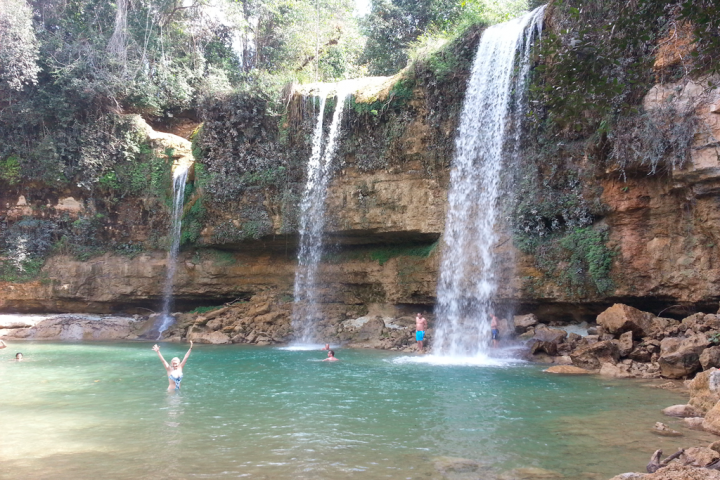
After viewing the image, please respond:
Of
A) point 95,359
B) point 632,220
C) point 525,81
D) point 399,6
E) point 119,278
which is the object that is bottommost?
point 95,359

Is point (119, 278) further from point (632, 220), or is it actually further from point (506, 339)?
point (632, 220)

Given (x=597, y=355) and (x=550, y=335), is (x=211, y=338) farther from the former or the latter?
(x=597, y=355)

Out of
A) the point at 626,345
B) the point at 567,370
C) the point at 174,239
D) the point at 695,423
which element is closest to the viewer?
the point at 695,423

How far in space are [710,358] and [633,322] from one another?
2.60 m

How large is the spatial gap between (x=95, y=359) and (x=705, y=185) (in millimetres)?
15988

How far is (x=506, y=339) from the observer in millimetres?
15602

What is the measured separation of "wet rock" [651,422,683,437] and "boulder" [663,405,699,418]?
102cm

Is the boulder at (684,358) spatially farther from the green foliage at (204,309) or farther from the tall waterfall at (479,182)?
the green foliage at (204,309)

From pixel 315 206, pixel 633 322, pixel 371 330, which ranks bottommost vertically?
pixel 371 330

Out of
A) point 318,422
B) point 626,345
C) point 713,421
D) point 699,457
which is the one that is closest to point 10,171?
point 318,422

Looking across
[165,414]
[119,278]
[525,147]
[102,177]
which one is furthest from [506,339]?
[102,177]

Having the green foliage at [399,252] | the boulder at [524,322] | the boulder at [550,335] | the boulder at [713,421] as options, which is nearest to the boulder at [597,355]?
the boulder at [550,335]

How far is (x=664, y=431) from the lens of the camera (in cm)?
685

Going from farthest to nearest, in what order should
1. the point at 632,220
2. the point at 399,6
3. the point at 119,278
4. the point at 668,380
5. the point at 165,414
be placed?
the point at 399,6 < the point at 119,278 < the point at 632,220 < the point at 668,380 < the point at 165,414
